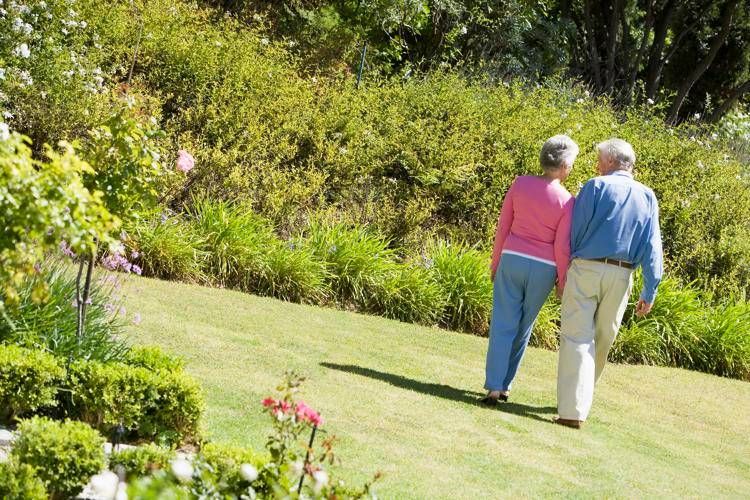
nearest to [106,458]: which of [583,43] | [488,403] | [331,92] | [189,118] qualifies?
[488,403]

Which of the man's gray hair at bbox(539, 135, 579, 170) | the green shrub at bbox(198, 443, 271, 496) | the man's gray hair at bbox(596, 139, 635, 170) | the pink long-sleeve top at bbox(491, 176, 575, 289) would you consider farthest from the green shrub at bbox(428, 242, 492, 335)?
the green shrub at bbox(198, 443, 271, 496)

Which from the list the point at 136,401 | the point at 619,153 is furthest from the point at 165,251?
the point at 136,401

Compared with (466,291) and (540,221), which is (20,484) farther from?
(466,291)

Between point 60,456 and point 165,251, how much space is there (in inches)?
215

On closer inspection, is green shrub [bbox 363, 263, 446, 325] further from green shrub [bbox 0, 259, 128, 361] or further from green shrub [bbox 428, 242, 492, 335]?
green shrub [bbox 0, 259, 128, 361]

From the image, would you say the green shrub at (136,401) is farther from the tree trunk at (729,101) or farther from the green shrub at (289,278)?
the tree trunk at (729,101)

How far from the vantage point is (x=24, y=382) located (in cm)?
505

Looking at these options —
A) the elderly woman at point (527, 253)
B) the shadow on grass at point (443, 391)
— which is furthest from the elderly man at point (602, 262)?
the shadow on grass at point (443, 391)

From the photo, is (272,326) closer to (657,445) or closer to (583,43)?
(657,445)

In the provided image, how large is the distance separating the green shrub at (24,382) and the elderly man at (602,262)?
11.5 ft

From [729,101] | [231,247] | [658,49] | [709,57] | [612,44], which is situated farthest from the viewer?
[729,101]

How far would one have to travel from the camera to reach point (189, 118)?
452 inches

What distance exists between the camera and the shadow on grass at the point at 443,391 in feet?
24.9

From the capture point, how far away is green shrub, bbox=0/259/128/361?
221 inches
